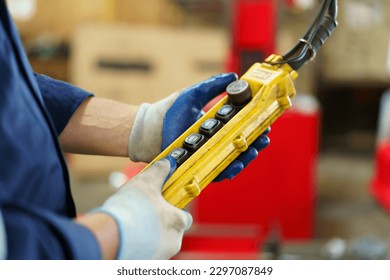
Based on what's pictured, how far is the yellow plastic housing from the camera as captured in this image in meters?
0.54

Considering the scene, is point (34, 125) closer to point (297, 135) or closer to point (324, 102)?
point (297, 135)

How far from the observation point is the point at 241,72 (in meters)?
1.54

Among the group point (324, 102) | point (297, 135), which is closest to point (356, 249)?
point (297, 135)

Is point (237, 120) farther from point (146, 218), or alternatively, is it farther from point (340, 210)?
point (340, 210)

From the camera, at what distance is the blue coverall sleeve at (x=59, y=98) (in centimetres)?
63

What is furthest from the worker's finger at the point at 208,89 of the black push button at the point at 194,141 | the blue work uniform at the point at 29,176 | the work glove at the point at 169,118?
the blue work uniform at the point at 29,176

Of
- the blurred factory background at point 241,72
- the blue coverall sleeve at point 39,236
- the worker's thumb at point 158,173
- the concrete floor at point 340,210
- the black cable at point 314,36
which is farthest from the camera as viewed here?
the blurred factory background at point 241,72

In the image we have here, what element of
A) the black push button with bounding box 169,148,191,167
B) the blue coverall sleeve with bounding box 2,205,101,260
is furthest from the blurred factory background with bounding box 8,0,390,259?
the blue coverall sleeve with bounding box 2,205,101,260

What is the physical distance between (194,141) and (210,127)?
0.02 metres

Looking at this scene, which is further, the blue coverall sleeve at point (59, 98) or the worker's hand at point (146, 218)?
the blue coverall sleeve at point (59, 98)

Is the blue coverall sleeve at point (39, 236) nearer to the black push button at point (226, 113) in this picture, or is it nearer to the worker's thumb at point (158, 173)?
the worker's thumb at point (158, 173)

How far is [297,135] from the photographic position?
1655 mm

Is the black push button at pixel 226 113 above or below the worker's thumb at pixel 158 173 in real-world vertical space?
above

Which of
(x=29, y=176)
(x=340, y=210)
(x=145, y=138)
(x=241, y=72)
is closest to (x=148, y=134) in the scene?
(x=145, y=138)
